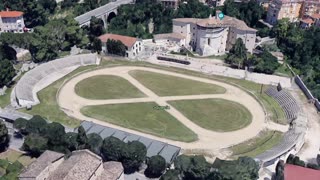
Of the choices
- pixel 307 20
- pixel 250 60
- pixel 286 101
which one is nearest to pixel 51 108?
pixel 286 101

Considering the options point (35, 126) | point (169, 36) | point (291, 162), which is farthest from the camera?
point (169, 36)

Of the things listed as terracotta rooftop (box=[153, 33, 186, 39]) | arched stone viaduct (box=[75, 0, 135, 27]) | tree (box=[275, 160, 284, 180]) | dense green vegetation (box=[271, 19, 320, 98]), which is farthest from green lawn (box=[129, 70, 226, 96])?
tree (box=[275, 160, 284, 180])

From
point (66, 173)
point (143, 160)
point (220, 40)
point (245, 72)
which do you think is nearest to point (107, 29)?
point (220, 40)

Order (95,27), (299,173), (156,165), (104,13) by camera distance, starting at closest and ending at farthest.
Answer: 1. (299,173)
2. (156,165)
3. (95,27)
4. (104,13)

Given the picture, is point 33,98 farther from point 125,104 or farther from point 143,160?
point 143,160

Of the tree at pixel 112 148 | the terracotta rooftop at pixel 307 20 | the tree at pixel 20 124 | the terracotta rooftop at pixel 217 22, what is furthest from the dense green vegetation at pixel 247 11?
the tree at pixel 20 124

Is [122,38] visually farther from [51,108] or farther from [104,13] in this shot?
[51,108]
